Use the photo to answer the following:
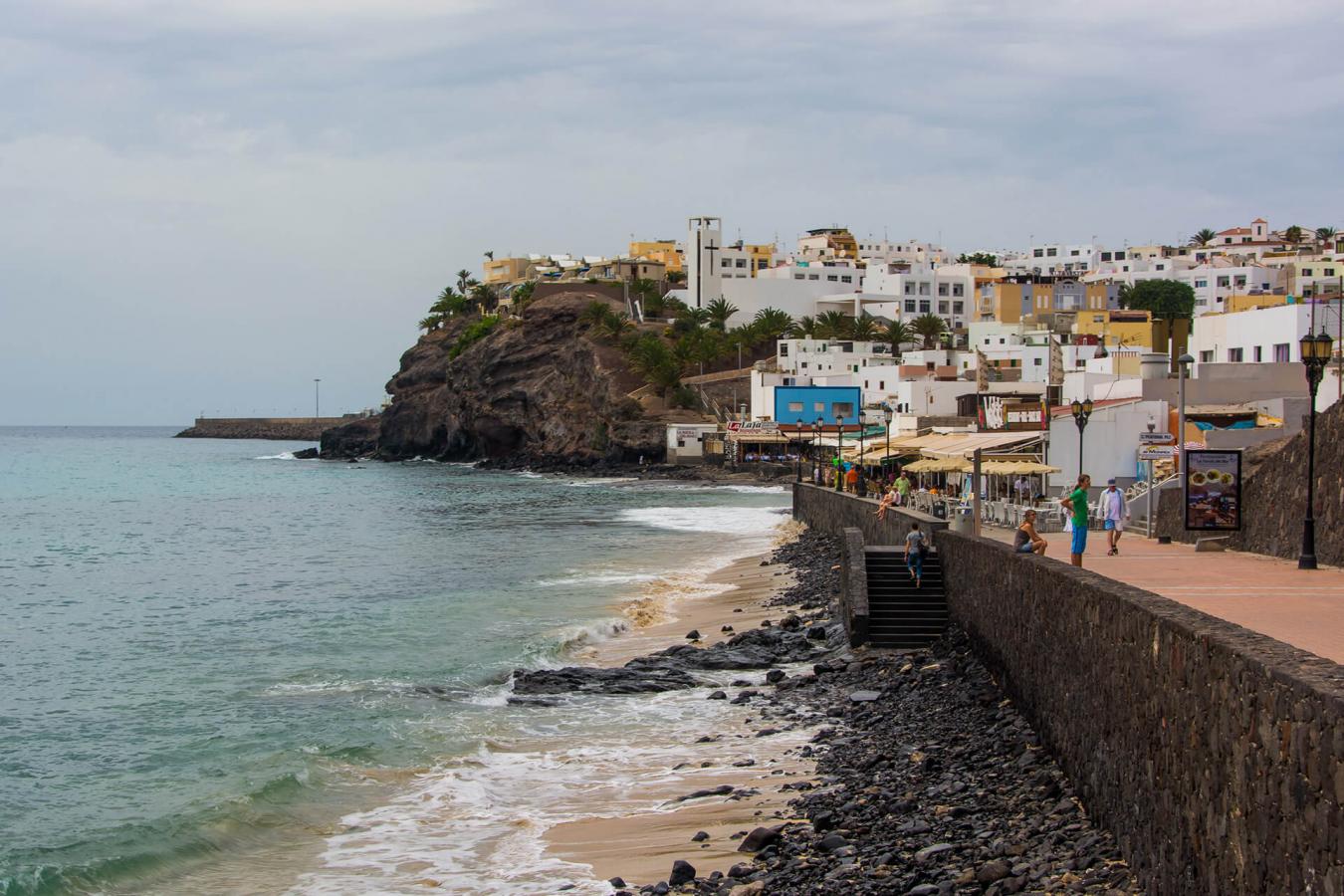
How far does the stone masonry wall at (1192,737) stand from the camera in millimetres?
5473

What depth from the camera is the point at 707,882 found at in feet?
33.6

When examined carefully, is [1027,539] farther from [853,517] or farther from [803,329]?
[803,329]

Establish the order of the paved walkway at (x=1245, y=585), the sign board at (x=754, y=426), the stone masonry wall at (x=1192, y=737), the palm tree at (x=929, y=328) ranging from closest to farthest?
the stone masonry wall at (x=1192, y=737)
the paved walkway at (x=1245, y=585)
the sign board at (x=754, y=426)
the palm tree at (x=929, y=328)

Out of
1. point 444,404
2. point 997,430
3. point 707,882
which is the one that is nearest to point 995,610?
point 707,882

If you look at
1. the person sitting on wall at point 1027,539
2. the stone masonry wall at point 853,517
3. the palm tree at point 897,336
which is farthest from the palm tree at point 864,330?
the person sitting on wall at point 1027,539

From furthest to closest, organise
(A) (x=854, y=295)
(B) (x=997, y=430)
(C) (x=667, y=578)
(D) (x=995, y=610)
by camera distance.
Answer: (A) (x=854, y=295) < (B) (x=997, y=430) < (C) (x=667, y=578) < (D) (x=995, y=610)

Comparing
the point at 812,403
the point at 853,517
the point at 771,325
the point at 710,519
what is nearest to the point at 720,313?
the point at 771,325

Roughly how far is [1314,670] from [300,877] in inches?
368

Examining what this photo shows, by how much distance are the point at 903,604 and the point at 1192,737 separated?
13.4m

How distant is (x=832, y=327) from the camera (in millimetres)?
116000

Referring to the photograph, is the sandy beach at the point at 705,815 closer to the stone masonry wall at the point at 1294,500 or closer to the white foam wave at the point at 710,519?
the stone masonry wall at the point at 1294,500

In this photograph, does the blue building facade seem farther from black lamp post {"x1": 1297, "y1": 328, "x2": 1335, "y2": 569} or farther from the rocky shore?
black lamp post {"x1": 1297, "y1": 328, "x2": 1335, "y2": 569}

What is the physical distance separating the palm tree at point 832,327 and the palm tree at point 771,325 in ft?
19.5

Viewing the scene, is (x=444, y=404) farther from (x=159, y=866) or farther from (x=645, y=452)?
(x=159, y=866)
